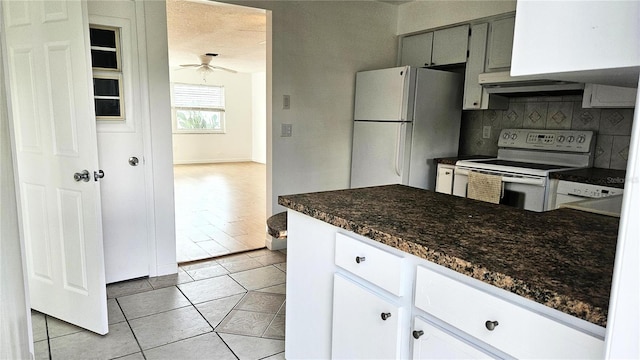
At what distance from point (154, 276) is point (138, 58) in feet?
5.13

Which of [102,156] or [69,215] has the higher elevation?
[102,156]

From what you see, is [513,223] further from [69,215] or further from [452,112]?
[452,112]

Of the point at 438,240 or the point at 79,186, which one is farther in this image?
the point at 79,186

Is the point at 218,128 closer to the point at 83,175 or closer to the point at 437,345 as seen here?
the point at 83,175

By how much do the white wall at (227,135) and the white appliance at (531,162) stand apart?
7.54 m

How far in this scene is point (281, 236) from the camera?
2.06 metres

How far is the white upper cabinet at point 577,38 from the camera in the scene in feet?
2.23

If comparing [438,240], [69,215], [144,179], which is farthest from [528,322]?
[144,179]

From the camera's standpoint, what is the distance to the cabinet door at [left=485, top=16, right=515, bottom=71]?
123 inches

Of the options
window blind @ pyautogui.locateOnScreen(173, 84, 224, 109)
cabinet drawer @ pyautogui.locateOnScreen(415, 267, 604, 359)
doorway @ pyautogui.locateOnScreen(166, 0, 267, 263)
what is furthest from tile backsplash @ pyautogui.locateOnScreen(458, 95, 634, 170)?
window blind @ pyautogui.locateOnScreen(173, 84, 224, 109)

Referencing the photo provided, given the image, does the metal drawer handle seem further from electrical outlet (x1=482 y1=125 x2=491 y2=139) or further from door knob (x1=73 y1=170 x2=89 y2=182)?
electrical outlet (x1=482 y1=125 x2=491 y2=139)

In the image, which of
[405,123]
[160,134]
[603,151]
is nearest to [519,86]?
[603,151]

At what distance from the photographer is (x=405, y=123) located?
3.38m

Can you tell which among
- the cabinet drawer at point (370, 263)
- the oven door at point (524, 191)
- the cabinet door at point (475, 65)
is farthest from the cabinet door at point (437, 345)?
the cabinet door at point (475, 65)
